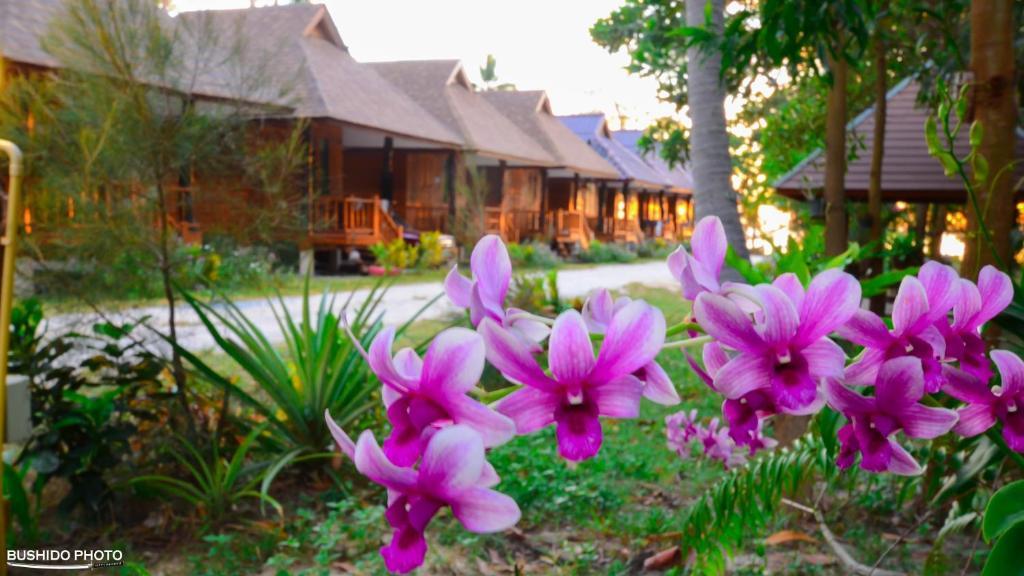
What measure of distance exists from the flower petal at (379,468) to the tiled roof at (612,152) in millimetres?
35366

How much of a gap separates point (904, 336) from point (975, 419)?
135 mm

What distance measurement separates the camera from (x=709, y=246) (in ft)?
2.36

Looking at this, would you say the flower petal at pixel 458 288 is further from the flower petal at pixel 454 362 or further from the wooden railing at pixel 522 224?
the wooden railing at pixel 522 224

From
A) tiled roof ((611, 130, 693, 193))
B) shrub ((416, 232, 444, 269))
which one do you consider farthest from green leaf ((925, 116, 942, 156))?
tiled roof ((611, 130, 693, 193))

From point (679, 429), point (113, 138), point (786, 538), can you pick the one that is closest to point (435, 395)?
point (679, 429)

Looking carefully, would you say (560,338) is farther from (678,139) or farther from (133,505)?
(678,139)

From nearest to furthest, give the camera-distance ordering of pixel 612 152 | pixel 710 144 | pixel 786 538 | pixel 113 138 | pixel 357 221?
1. pixel 786 538
2. pixel 113 138
3. pixel 710 144
4. pixel 357 221
5. pixel 612 152

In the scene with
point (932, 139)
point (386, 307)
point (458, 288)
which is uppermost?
point (932, 139)

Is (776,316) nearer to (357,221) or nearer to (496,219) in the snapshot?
(357,221)

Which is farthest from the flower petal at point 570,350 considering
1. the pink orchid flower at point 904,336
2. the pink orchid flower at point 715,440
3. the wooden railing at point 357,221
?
the wooden railing at point 357,221

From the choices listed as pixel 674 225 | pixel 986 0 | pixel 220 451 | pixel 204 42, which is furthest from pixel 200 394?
pixel 674 225

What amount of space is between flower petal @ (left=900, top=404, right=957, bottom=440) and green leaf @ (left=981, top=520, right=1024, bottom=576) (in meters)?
0.09

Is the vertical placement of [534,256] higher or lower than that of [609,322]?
lower

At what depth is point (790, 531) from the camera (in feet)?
12.5
